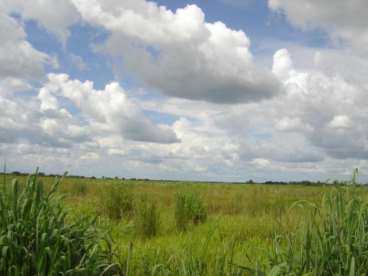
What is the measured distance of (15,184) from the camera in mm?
4285

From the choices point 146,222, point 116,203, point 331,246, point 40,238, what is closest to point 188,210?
point 146,222

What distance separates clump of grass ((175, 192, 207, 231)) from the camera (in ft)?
36.7

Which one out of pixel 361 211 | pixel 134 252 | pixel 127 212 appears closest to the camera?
pixel 361 211

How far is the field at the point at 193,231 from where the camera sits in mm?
4559

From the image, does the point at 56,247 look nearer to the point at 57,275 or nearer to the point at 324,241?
the point at 57,275

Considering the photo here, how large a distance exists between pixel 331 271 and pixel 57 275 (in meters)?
2.47

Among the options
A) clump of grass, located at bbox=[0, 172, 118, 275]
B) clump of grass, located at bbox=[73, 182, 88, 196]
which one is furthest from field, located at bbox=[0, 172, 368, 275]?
clump of grass, located at bbox=[73, 182, 88, 196]

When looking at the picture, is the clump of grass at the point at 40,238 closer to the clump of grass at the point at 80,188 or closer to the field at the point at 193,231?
the field at the point at 193,231

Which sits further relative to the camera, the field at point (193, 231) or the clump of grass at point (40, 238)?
the field at point (193, 231)

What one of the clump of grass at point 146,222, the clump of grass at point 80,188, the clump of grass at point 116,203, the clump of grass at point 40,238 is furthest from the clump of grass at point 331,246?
the clump of grass at point 80,188

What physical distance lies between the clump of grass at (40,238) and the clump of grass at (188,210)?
6.67 metres

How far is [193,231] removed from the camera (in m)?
9.96

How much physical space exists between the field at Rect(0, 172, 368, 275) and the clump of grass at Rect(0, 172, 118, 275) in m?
0.21

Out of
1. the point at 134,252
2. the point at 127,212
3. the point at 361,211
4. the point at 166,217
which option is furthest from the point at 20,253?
the point at 127,212
